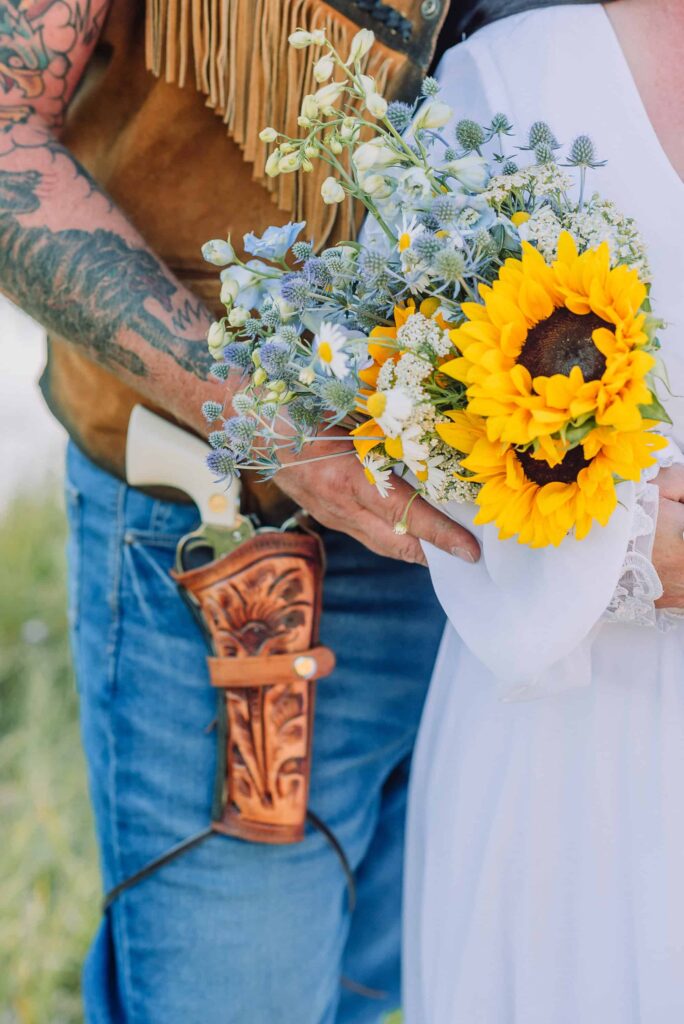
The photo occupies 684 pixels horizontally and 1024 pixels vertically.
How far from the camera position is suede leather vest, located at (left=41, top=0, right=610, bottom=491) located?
44.6 inches

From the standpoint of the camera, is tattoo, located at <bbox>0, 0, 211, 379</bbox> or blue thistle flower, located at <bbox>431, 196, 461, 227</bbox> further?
tattoo, located at <bbox>0, 0, 211, 379</bbox>

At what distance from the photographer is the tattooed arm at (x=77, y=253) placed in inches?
43.4

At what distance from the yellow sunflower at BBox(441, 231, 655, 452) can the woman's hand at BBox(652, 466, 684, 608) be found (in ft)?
0.68

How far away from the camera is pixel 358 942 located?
1661mm

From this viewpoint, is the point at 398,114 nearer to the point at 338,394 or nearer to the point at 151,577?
the point at 338,394

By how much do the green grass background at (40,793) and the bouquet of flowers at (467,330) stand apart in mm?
1779

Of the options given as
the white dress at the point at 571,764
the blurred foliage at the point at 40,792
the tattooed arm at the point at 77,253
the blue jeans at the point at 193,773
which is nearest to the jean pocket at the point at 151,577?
the blue jeans at the point at 193,773

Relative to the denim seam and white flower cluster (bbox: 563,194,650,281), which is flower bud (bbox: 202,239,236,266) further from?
the denim seam

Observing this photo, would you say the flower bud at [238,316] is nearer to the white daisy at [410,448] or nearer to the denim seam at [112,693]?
the white daisy at [410,448]

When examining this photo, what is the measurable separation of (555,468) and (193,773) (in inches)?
34.3

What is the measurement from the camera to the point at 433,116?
80 centimetres

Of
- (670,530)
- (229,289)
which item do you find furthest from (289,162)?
(670,530)

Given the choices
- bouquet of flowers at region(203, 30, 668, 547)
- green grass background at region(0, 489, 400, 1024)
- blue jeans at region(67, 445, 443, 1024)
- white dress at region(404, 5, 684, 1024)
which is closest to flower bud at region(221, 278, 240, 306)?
bouquet of flowers at region(203, 30, 668, 547)

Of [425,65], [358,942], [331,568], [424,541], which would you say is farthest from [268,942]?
[425,65]
